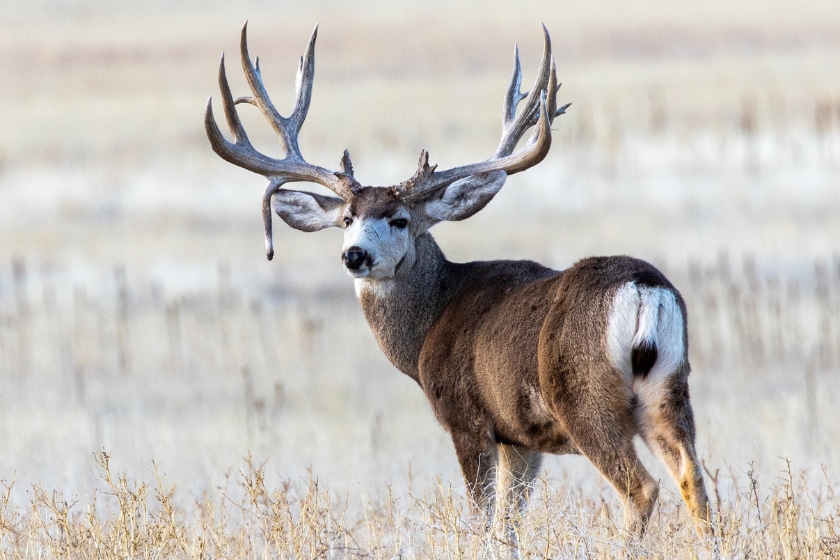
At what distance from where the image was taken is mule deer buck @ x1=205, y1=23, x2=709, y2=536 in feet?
25.3

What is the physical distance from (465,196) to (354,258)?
109 centimetres

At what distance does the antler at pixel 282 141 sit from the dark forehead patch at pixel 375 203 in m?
0.14

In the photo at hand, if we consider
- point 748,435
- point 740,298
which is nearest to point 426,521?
point 748,435

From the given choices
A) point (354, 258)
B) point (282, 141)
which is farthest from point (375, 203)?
point (282, 141)

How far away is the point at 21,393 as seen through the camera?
20.9 metres

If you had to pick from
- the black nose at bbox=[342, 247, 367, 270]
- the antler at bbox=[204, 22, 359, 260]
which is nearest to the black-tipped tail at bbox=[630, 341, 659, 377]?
the black nose at bbox=[342, 247, 367, 270]

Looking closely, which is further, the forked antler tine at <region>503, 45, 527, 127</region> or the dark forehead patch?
the forked antler tine at <region>503, 45, 527, 127</region>

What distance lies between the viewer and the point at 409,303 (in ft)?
32.2

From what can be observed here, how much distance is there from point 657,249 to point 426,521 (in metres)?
18.7

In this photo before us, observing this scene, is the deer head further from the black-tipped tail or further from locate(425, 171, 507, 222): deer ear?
the black-tipped tail

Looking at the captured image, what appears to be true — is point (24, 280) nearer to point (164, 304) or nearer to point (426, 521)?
point (164, 304)

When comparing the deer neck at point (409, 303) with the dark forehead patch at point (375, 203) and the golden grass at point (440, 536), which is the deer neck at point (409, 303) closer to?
the dark forehead patch at point (375, 203)

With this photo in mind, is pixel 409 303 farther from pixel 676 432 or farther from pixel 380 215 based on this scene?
pixel 676 432

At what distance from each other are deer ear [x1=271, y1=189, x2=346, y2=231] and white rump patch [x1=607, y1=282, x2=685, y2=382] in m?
2.86
